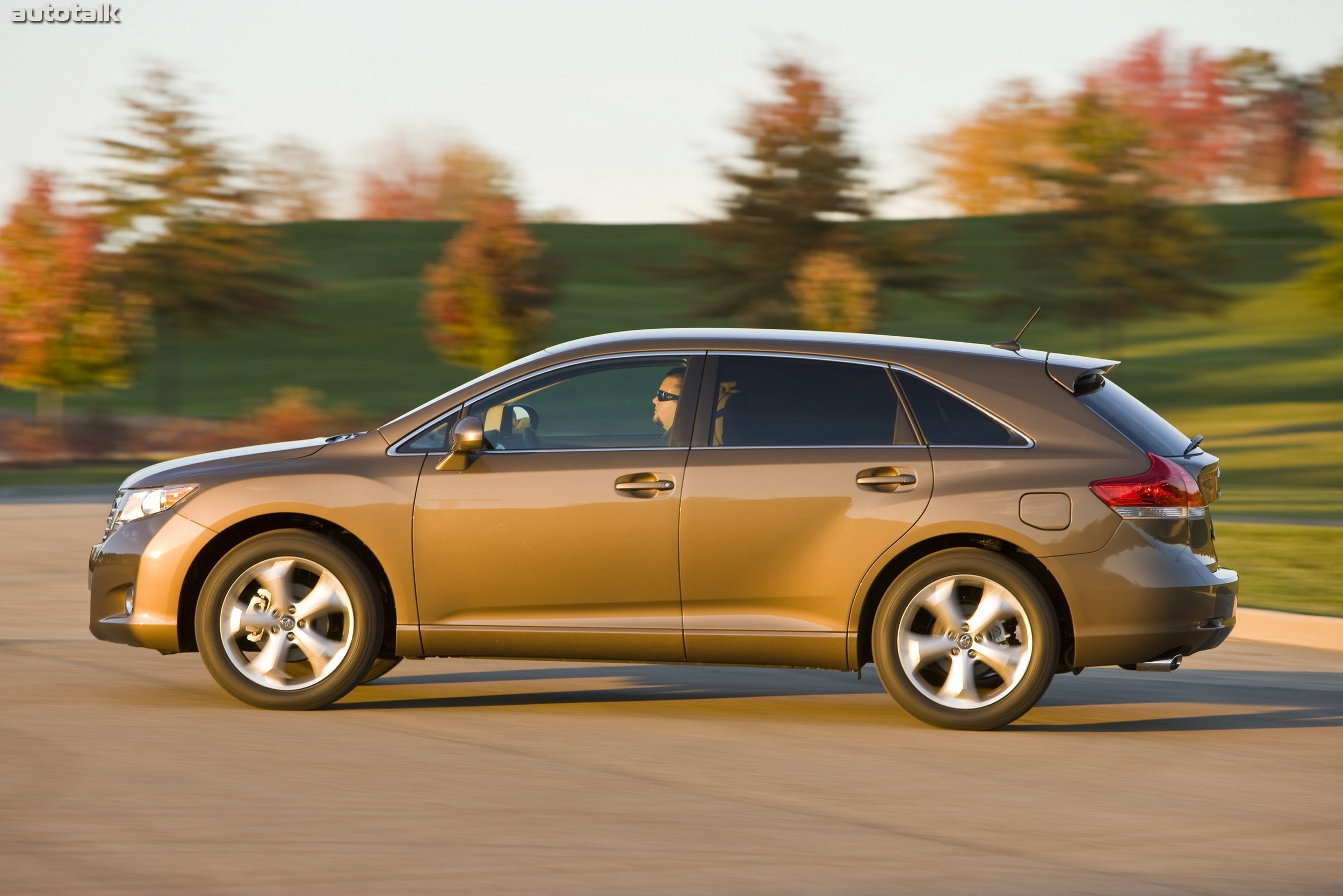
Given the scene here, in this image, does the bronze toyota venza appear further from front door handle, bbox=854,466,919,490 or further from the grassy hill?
the grassy hill

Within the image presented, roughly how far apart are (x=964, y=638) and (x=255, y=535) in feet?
10.5

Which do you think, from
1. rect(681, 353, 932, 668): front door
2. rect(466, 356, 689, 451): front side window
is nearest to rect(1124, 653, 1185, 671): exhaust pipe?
rect(681, 353, 932, 668): front door

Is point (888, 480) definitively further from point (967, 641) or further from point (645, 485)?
point (645, 485)

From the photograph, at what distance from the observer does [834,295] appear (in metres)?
39.9

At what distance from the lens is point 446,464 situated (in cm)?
744

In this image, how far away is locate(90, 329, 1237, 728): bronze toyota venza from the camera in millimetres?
7230

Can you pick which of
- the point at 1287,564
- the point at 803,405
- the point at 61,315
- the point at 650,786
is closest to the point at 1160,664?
the point at 803,405

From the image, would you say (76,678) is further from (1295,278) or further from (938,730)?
(1295,278)

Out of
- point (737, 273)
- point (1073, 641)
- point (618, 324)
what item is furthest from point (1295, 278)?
point (1073, 641)

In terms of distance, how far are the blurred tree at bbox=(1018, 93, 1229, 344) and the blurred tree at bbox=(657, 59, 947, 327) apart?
387cm

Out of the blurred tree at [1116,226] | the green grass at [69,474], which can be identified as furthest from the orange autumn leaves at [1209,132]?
the green grass at [69,474]

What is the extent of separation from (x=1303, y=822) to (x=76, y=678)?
5.73m

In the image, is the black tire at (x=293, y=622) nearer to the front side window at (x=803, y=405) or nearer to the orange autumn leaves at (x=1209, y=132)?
the front side window at (x=803, y=405)

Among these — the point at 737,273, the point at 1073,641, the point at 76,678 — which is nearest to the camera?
the point at 1073,641
